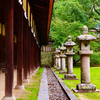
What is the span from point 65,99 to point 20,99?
1682 mm

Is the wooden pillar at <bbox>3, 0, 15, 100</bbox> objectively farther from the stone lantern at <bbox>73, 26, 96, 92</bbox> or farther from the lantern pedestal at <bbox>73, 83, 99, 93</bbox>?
the stone lantern at <bbox>73, 26, 96, 92</bbox>

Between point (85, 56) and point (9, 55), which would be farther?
point (85, 56)

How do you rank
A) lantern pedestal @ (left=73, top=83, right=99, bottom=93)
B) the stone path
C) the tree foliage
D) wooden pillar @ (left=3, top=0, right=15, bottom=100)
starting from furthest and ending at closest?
the tree foliage → lantern pedestal @ (left=73, top=83, right=99, bottom=93) → the stone path → wooden pillar @ (left=3, top=0, right=15, bottom=100)

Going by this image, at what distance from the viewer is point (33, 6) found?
12.8 meters

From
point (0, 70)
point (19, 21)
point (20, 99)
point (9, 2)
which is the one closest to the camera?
point (9, 2)

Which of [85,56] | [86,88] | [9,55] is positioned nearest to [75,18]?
[85,56]

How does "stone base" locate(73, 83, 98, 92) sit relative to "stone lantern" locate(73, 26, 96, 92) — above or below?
below

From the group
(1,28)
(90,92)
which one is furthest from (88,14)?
(90,92)

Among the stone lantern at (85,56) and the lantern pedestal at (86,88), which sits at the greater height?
the stone lantern at (85,56)

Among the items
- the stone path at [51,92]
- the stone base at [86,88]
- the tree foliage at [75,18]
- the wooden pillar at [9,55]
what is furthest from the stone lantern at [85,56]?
the tree foliage at [75,18]

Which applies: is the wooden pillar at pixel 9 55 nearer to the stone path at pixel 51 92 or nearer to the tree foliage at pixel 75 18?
the stone path at pixel 51 92

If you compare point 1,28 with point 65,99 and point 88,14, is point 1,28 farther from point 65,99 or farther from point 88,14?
point 88,14

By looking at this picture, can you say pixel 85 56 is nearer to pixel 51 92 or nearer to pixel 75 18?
pixel 51 92

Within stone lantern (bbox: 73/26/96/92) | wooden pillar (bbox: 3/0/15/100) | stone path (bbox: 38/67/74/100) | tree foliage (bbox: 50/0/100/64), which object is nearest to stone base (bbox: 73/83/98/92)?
stone lantern (bbox: 73/26/96/92)
